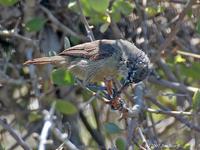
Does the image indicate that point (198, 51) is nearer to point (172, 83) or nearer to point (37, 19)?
point (172, 83)

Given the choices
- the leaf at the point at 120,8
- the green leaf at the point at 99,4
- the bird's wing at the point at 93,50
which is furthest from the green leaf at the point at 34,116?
the green leaf at the point at 99,4

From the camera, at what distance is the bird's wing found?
3.65 metres

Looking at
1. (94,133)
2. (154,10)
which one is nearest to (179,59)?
(154,10)

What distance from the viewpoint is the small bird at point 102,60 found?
3631mm

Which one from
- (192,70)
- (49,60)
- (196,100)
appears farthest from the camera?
(192,70)

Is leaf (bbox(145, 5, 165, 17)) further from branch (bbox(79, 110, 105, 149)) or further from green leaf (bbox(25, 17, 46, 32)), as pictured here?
branch (bbox(79, 110, 105, 149))

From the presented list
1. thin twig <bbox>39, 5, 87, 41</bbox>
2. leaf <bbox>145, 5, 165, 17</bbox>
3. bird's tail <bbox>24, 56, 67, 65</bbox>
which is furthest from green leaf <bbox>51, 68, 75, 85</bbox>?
leaf <bbox>145, 5, 165, 17</bbox>

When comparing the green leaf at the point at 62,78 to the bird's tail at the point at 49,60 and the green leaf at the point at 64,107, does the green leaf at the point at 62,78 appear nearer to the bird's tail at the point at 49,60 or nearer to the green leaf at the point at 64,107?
the bird's tail at the point at 49,60

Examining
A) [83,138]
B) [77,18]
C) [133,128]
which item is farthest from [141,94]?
[83,138]

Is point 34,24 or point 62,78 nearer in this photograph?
point 62,78

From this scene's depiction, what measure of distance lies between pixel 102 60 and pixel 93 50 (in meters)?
0.15

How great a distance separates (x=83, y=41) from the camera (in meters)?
4.18

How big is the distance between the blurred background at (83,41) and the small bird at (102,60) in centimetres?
10

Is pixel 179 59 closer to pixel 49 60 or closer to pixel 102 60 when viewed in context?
pixel 102 60
